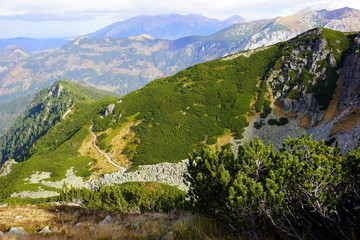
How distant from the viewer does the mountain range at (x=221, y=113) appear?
233ft

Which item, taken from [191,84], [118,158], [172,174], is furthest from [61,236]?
[191,84]

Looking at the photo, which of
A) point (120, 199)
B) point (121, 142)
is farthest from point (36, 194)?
point (120, 199)

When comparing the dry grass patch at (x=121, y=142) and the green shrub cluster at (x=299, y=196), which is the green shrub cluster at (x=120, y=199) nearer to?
the green shrub cluster at (x=299, y=196)

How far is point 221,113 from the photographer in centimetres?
8456

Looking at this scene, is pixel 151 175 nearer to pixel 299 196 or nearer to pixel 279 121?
pixel 279 121

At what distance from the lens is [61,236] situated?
33.9 feet

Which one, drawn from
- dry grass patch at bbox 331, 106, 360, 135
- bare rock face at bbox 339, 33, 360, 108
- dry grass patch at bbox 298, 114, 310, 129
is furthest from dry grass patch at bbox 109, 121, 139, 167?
bare rock face at bbox 339, 33, 360, 108

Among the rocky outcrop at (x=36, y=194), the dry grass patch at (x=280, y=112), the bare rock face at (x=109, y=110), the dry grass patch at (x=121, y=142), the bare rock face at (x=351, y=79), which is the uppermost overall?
the bare rock face at (x=351, y=79)

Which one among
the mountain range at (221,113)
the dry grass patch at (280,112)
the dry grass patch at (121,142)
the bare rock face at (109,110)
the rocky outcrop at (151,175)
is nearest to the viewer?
the rocky outcrop at (151,175)

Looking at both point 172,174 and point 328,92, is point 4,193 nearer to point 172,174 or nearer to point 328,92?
point 172,174

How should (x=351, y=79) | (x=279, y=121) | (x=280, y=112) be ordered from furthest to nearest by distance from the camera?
(x=280, y=112), (x=279, y=121), (x=351, y=79)

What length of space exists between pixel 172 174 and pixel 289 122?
40.9 m

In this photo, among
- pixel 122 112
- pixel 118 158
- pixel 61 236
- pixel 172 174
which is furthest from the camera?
pixel 122 112

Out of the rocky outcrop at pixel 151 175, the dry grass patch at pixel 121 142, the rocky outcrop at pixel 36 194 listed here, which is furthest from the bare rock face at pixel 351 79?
the rocky outcrop at pixel 36 194
